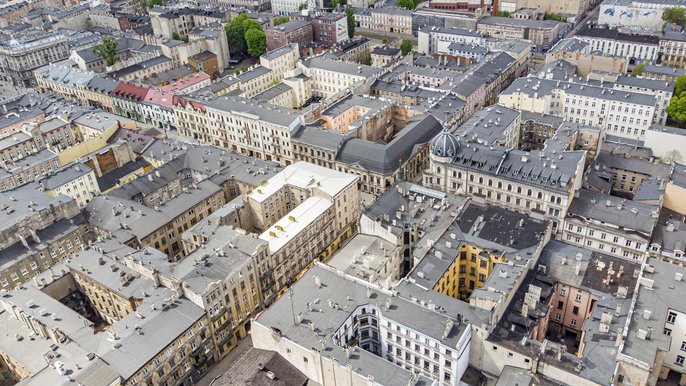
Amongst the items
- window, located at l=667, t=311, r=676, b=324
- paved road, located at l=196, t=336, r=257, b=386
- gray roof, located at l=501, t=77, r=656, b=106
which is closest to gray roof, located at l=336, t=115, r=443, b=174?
gray roof, located at l=501, t=77, r=656, b=106

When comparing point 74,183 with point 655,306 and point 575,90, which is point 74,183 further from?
point 575,90

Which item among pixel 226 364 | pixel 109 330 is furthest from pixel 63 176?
pixel 226 364

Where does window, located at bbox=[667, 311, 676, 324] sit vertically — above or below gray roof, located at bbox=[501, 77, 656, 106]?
below

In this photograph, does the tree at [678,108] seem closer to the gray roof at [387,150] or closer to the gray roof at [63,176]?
the gray roof at [387,150]

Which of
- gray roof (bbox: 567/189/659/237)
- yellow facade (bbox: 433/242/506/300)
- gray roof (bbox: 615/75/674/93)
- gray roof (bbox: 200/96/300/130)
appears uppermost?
gray roof (bbox: 200/96/300/130)

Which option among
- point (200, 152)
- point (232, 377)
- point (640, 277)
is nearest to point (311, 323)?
point (232, 377)

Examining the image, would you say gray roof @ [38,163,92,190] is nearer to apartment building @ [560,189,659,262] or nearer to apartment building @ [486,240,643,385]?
apartment building @ [486,240,643,385]

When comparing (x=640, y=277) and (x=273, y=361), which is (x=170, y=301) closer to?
(x=273, y=361)
